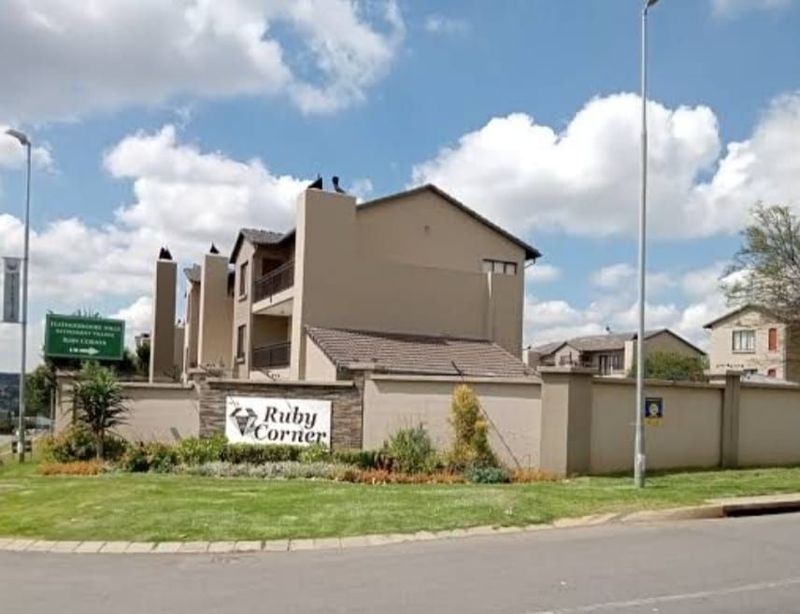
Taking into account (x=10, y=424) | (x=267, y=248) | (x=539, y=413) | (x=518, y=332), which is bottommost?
(x=10, y=424)

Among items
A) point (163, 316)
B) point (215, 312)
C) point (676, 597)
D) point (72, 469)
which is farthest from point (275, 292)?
point (676, 597)

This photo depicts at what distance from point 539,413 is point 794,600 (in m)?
11.6

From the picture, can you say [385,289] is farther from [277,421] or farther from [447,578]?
[447,578]

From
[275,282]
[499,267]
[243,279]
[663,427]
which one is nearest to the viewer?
[663,427]

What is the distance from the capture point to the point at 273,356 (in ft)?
118

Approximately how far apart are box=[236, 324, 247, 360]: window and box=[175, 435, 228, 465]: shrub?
18672 mm

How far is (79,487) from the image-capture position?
15797 millimetres

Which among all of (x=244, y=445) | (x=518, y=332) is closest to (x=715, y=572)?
(x=244, y=445)

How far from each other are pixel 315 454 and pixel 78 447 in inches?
224

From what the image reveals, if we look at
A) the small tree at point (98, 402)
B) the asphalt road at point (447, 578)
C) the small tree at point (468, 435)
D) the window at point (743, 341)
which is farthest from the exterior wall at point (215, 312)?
the window at point (743, 341)

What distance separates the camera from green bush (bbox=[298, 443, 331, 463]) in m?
20.2

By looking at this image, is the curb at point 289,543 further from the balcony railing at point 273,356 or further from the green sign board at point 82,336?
the green sign board at point 82,336

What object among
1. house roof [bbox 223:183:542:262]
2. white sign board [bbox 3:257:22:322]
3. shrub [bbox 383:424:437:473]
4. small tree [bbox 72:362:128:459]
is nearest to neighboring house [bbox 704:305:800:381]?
house roof [bbox 223:183:542:262]

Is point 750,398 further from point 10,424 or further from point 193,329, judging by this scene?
A: point 10,424
